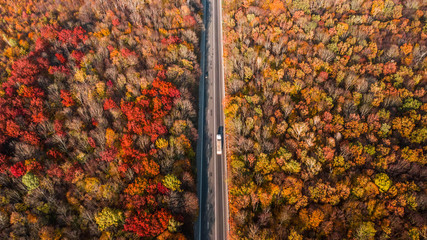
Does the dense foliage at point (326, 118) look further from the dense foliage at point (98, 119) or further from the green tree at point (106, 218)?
the green tree at point (106, 218)

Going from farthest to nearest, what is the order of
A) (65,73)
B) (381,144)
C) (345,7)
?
1. (345,7)
2. (65,73)
3. (381,144)

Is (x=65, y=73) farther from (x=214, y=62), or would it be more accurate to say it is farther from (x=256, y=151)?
(x=256, y=151)

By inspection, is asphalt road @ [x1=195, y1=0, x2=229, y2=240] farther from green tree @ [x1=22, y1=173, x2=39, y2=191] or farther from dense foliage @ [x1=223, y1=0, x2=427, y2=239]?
green tree @ [x1=22, y1=173, x2=39, y2=191]

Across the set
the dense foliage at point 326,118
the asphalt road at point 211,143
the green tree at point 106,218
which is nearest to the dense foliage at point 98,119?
the green tree at point 106,218

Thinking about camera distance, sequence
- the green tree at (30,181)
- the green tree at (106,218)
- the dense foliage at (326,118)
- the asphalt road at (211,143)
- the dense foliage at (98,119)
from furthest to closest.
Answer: the asphalt road at (211,143) → the green tree at (30,181) → the dense foliage at (98,119) → the dense foliage at (326,118) → the green tree at (106,218)

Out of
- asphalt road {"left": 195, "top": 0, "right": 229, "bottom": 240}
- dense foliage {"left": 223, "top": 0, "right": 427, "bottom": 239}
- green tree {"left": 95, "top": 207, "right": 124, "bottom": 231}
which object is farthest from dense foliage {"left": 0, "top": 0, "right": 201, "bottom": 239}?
dense foliage {"left": 223, "top": 0, "right": 427, "bottom": 239}

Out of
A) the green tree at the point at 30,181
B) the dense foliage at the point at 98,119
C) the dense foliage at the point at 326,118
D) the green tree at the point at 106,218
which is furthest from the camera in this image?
the green tree at the point at 30,181

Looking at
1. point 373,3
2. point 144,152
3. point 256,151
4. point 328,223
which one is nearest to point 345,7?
point 373,3
